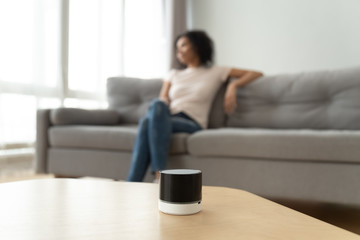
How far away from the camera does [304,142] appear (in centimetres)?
156

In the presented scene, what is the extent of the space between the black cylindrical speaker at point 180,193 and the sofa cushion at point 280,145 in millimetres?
1042

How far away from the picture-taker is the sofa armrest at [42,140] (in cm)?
223

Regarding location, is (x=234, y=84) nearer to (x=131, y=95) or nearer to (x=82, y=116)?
(x=131, y=95)

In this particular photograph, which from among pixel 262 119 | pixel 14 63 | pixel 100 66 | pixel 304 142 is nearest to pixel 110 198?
pixel 304 142

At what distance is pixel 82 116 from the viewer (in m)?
2.32

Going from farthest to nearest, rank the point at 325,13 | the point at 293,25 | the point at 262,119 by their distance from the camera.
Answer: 1. the point at 293,25
2. the point at 325,13
3. the point at 262,119

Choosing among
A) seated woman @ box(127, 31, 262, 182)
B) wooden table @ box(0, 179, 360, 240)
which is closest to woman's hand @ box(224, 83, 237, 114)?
seated woman @ box(127, 31, 262, 182)

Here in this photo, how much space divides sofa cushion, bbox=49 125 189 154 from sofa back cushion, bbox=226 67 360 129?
575mm

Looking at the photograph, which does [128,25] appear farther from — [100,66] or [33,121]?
[33,121]

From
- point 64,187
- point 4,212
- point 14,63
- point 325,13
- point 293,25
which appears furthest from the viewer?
point 293,25

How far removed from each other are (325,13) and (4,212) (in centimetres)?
315

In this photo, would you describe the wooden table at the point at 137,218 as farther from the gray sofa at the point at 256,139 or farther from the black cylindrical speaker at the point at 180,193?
the gray sofa at the point at 256,139

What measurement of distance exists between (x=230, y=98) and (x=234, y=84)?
0.32 ft

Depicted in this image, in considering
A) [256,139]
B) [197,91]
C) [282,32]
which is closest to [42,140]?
[197,91]
